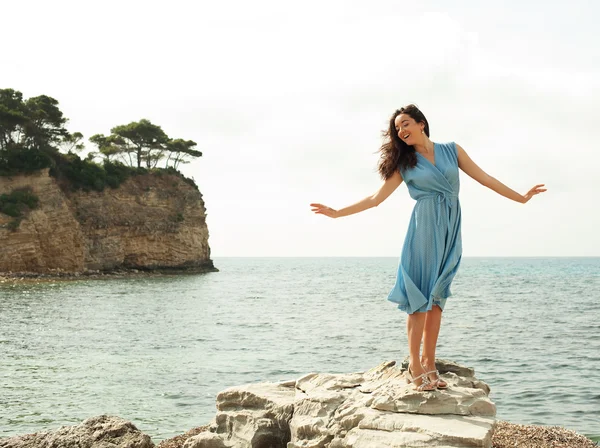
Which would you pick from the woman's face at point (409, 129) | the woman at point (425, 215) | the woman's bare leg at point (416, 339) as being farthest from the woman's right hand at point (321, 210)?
the woman's bare leg at point (416, 339)

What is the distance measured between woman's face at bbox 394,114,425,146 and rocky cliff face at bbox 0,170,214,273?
4246cm

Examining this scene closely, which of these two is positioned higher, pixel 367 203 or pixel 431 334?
pixel 367 203

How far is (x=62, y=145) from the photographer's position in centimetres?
5397

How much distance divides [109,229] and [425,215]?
50.7 meters

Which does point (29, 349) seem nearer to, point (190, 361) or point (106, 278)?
point (190, 361)

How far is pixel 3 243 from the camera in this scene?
42.6 meters

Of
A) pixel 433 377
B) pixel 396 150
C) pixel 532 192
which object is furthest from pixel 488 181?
pixel 433 377

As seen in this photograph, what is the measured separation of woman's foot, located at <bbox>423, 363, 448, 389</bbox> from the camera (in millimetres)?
4556

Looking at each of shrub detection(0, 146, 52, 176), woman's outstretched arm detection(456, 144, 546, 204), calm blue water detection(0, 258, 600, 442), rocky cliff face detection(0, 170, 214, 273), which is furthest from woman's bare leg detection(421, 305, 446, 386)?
shrub detection(0, 146, 52, 176)

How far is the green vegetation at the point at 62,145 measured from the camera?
46.6 metres

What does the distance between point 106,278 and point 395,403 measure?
46624 millimetres

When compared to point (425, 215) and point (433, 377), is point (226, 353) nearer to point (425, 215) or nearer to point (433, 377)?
point (433, 377)

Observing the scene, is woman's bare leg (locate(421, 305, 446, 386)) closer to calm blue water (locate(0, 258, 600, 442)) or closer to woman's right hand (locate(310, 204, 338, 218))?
woman's right hand (locate(310, 204, 338, 218))

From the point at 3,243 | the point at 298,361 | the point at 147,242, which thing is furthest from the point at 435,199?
the point at 147,242
